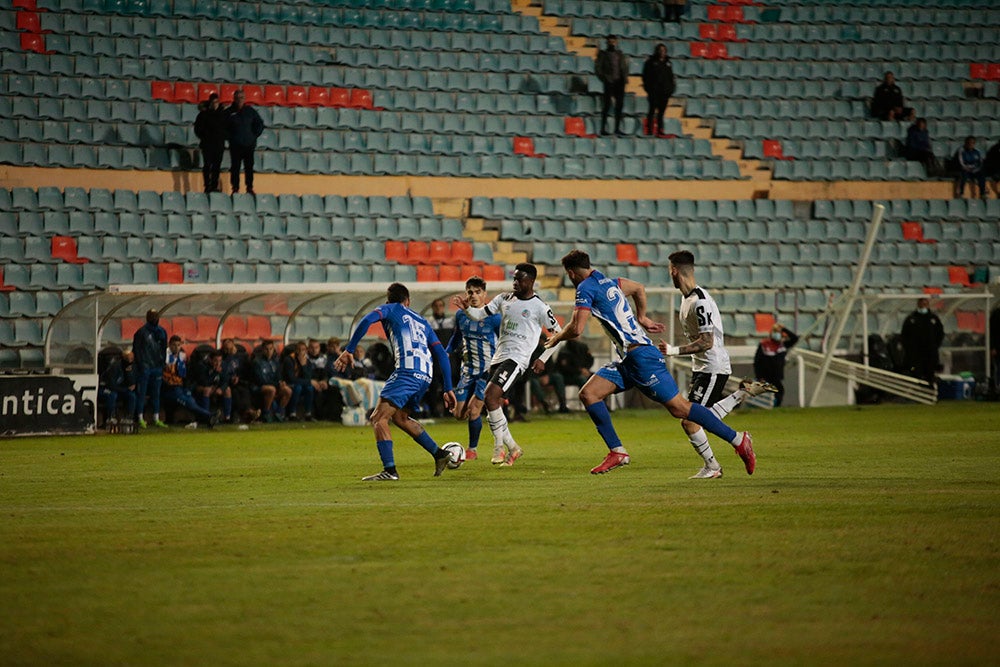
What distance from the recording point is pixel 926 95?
3378cm

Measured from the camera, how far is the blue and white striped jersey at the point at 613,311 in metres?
11.9

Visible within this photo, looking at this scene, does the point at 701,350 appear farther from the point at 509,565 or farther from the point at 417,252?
the point at 417,252

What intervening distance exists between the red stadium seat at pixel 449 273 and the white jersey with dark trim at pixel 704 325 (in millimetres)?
14732

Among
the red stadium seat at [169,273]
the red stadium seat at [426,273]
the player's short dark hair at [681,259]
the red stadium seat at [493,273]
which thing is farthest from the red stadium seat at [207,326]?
the player's short dark hair at [681,259]

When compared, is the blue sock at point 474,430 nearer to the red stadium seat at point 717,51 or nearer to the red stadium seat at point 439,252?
the red stadium seat at point 439,252

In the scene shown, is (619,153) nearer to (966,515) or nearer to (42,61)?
(42,61)

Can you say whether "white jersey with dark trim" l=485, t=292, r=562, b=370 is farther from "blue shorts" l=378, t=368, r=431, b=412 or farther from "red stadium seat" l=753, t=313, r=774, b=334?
"red stadium seat" l=753, t=313, r=774, b=334

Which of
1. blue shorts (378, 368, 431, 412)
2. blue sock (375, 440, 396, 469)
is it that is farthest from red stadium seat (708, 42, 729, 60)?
blue sock (375, 440, 396, 469)

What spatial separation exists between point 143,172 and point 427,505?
60.9 feet

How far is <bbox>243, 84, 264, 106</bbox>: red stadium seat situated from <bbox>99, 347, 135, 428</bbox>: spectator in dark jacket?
30.0 feet

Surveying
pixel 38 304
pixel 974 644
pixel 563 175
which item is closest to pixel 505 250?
pixel 563 175

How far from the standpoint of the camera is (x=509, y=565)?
23.6ft

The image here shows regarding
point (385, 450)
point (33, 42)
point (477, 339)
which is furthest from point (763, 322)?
point (385, 450)

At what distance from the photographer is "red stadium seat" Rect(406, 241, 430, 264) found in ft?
88.3
